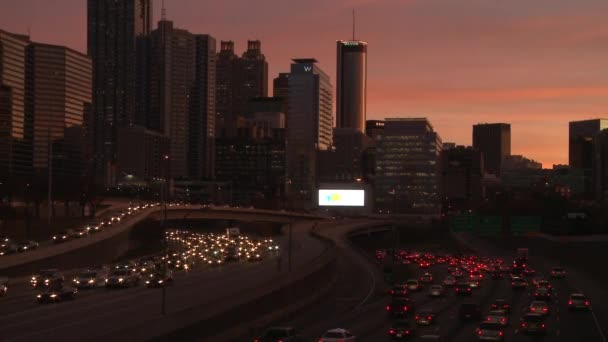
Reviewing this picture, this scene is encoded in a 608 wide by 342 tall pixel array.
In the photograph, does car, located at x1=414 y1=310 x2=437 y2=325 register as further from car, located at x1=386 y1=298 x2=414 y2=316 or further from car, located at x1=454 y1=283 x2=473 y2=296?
car, located at x1=454 y1=283 x2=473 y2=296

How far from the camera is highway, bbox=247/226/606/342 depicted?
142ft

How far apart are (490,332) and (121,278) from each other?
2667 centimetres

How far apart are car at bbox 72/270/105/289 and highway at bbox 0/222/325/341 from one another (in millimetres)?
1262

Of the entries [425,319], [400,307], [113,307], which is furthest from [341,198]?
[113,307]

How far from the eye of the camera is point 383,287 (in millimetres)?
69500

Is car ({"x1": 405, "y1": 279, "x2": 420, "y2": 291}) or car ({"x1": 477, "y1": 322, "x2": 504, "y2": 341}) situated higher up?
car ({"x1": 477, "y1": 322, "x2": 504, "y2": 341})

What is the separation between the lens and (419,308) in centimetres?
5722

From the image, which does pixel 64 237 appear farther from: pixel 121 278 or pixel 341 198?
pixel 341 198

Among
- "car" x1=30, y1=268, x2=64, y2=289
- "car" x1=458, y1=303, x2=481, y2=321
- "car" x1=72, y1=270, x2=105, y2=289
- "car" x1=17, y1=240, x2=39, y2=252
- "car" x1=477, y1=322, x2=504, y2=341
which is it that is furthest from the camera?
"car" x1=17, y1=240, x2=39, y2=252

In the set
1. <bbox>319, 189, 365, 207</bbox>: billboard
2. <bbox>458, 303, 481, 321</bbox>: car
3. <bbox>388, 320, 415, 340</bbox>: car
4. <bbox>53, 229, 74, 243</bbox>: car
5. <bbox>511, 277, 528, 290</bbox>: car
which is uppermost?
<bbox>319, 189, 365, 207</bbox>: billboard

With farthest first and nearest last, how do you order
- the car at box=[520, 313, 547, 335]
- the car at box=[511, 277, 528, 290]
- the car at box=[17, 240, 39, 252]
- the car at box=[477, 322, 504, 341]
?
the car at box=[17, 240, 39, 252]
the car at box=[511, 277, 528, 290]
the car at box=[520, 313, 547, 335]
the car at box=[477, 322, 504, 341]

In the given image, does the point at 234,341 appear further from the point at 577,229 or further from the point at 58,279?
the point at 577,229

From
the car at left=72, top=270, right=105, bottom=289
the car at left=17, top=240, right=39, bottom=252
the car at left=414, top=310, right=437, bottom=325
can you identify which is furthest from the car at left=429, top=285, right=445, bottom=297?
the car at left=17, top=240, right=39, bottom=252

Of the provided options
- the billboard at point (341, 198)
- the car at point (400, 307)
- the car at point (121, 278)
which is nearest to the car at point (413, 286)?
the car at point (400, 307)
